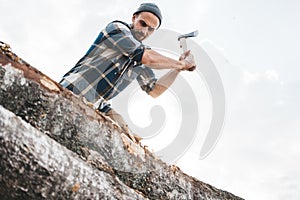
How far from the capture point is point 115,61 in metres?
4.65

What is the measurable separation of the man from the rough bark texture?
114cm

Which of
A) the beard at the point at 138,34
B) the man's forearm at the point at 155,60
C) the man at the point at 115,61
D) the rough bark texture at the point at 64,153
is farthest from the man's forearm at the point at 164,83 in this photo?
the rough bark texture at the point at 64,153

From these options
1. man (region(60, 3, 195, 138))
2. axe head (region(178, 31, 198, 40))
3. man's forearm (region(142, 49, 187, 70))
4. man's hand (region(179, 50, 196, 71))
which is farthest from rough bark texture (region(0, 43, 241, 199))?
axe head (region(178, 31, 198, 40))

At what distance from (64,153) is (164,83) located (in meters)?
3.41

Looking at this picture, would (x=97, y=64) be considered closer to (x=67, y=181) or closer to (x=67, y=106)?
(x=67, y=106)

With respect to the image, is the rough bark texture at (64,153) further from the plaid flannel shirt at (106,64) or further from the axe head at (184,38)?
the axe head at (184,38)

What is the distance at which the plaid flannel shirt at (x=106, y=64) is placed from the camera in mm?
4430

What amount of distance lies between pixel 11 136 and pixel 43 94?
59cm

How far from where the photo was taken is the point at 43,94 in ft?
8.61

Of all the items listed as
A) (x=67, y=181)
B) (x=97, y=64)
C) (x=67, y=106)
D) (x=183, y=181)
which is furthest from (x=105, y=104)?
(x=67, y=181)

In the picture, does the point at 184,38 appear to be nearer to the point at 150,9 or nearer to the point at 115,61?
the point at 150,9

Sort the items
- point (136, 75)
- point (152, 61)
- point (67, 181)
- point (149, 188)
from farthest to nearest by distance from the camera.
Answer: point (136, 75) < point (152, 61) < point (149, 188) < point (67, 181)

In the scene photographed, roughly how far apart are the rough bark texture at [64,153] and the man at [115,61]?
3.73 feet

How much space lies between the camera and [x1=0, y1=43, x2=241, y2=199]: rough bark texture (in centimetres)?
213
